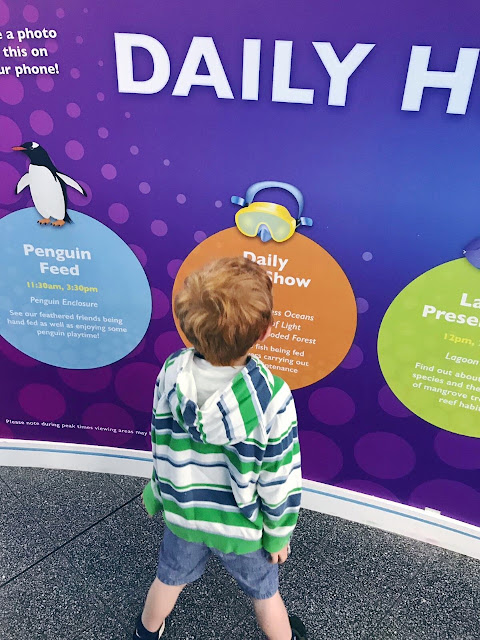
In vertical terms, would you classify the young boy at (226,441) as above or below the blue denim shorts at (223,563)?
above

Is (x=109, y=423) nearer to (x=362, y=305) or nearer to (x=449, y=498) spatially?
(x=362, y=305)

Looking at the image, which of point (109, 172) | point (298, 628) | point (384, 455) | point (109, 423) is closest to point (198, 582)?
point (298, 628)

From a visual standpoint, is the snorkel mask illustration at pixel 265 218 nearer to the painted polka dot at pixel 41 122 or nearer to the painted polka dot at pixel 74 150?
the painted polka dot at pixel 74 150

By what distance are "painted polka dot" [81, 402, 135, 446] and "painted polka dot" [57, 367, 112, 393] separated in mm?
83

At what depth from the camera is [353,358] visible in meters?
1.70

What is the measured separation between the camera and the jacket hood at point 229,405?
1.06 metres

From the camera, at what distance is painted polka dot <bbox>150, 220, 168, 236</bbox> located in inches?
63.5

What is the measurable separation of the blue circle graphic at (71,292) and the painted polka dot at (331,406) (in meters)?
0.66

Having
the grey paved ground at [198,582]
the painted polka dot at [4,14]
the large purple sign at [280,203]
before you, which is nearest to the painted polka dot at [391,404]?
the large purple sign at [280,203]

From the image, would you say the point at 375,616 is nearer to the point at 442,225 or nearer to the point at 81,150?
the point at 442,225

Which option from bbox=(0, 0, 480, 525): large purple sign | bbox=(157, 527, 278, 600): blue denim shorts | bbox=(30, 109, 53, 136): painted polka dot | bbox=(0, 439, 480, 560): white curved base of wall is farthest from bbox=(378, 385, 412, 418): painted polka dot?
bbox=(30, 109, 53, 136): painted polka dot

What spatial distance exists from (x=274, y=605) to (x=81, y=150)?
4.59 feet

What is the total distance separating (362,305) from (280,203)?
0.41 metres

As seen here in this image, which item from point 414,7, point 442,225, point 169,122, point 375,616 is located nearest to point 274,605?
point 375,616
